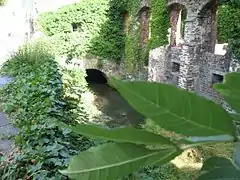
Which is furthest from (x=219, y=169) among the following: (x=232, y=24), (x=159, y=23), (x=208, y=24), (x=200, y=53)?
(x=159, y=23)

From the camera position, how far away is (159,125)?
327 mm

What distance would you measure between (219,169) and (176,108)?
0.13m

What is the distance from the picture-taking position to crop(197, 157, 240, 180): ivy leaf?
0.39 meters

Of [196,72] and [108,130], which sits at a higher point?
[108,130]

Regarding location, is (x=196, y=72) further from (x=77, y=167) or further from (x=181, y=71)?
(x=77, y=167)

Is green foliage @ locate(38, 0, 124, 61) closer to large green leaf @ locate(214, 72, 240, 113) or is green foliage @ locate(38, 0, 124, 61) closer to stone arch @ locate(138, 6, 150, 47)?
stone arch @ locate(138, 6, 150, 47)

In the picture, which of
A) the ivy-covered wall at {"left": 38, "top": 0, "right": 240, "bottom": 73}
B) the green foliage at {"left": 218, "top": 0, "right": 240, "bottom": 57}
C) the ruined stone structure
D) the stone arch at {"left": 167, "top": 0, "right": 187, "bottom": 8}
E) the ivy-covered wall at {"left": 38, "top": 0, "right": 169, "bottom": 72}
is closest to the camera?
the green foliage at {"left": 218, "top": 0, "right": 240, "bottom": 57}

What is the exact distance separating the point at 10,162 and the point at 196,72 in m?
7.74

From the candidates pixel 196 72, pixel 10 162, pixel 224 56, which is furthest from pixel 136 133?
pixel 196 72

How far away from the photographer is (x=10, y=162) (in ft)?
11.9

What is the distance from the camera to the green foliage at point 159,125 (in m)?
0.31

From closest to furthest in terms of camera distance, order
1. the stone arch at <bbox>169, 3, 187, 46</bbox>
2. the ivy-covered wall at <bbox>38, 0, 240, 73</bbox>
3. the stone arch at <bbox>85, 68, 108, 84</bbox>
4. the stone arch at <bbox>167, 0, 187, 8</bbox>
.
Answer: the stone arch at <bbox>167, 0, 187, 8</bbox>, the stone arch at <bbox>169, 3, 187, 46</bbox>, the ivy-covered wall at <bbox>38, 0, 240, 73</bbox>, the stone arch at <bbox>85, 68, 108, 84</bbox>

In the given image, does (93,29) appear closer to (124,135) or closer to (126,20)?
(126,20)

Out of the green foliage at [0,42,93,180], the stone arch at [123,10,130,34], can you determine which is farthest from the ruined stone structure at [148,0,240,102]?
the stone arch at [123,10,130,34]
